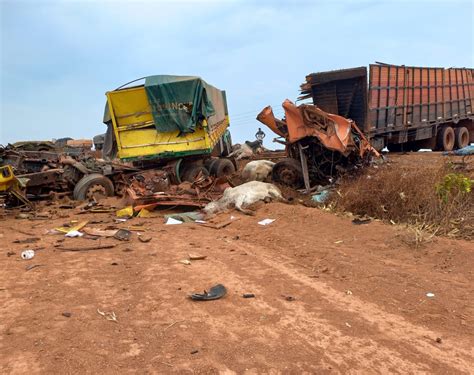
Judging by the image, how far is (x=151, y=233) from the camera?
621 centimetres

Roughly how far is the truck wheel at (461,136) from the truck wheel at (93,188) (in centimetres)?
1302

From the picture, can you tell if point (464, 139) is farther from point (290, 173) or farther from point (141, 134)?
point (141, 134)

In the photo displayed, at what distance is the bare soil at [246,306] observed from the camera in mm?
2654

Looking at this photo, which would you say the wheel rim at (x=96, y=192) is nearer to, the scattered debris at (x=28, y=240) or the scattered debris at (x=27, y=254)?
the scattered debris at (x=28, y=240)

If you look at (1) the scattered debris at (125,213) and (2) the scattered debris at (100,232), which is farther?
(1) the scattered debris at (125,213)

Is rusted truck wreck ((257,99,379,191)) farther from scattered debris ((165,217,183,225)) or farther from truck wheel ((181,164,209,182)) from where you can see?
scattered debris ((165,217,183,225))

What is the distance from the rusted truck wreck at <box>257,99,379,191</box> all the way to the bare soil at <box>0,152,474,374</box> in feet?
9.09

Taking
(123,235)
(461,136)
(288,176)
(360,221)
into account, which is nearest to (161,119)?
(288,176)

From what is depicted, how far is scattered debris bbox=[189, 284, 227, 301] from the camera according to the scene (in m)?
3.56

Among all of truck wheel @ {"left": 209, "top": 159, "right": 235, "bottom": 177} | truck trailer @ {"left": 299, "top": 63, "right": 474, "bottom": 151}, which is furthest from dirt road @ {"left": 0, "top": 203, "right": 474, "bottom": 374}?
truck wheel @ {"left": 209, "top": 159, "right": 235, "bottom": 177}

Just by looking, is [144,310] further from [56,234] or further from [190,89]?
[190,89]

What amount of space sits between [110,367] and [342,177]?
696 centimetres

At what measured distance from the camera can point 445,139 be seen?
15500mm

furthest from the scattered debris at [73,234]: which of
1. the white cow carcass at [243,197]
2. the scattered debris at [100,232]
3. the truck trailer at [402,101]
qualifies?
the truck trailer at [402,101]
